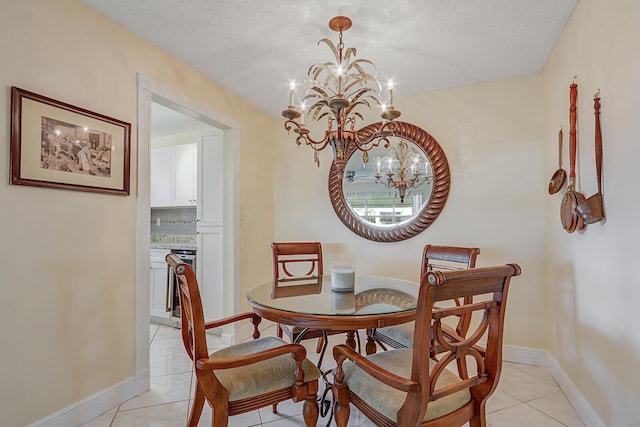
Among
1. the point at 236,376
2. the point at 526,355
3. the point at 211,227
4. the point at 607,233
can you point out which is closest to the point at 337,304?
the point at 236,376

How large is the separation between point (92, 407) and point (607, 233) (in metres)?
2.96

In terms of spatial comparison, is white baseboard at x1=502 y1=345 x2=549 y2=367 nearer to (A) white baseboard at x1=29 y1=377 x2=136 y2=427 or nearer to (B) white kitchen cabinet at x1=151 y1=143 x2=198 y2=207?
(A) white baseboard at x1=29 y1=377 x2=136 y2=427

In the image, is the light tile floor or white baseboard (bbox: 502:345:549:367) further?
white baseboard (bbox: 502:345:549:367)

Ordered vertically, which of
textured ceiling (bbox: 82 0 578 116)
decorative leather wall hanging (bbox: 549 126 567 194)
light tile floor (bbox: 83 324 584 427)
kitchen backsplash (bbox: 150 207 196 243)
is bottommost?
light tile floor (bbox: 83 324 584 427)

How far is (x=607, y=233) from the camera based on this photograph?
166cm

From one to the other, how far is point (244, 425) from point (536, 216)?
2697 millimetres

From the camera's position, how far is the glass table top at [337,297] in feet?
5.29

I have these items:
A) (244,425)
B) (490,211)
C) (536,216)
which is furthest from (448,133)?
(244,425)

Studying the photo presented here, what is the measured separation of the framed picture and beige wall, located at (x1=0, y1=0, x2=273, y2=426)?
0.05 meters

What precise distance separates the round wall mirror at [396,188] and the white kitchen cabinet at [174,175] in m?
1.82

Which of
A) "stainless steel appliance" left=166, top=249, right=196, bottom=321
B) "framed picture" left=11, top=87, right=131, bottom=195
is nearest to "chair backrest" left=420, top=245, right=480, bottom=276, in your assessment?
"framed picture" left=11, top=87, right=131, bottom=195

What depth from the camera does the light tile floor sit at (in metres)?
1.94

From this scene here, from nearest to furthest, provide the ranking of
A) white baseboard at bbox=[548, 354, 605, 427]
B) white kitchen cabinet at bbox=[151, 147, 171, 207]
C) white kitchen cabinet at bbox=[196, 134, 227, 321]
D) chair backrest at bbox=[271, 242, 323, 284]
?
white baseboard at bbox=[548, 354, 605, 427] < chair backrest at bbox=[271, 242, 323, 284] < white kitchen cabinet at bbox=[196, 134, 227, 321] < white kitchen cabinet at bbox=[151, 147, 171, 207]

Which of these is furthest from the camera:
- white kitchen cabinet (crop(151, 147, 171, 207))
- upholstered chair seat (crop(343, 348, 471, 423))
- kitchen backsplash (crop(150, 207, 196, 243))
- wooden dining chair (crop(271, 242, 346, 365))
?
kitchen backsplash (crop(150, 207, 196, 243))
